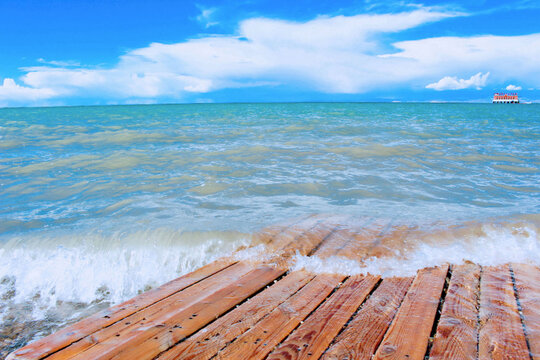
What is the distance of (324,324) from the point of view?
2.38 meters

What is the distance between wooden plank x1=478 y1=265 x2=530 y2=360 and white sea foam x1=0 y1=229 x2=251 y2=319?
256 centimetres

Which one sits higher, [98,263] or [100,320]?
[100,320]

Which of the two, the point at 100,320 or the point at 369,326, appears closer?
the point at 369,326

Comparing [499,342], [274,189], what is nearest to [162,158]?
A: [274,189]

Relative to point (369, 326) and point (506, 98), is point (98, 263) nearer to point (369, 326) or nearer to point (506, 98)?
point (369, 326)

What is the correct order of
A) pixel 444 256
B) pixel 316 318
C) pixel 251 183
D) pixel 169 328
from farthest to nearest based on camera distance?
pixel 251 183
pixel 444 256
pixel 316 318
pixel 169 328

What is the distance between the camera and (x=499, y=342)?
7.18 feet

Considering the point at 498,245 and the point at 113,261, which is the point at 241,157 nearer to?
the point at 113,261

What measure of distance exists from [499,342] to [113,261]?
153 inches

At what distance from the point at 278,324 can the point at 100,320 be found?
4.14 feet

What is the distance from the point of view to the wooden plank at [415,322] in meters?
2.10

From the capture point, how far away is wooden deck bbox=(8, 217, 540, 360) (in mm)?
2109

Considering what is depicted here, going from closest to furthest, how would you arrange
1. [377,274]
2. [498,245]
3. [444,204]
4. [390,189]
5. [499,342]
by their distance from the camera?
[499,342], [377,274], [498,245], [444,204], [390,189]

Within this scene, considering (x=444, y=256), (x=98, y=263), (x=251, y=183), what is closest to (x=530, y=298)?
(x=444, y=256)
